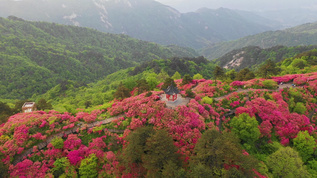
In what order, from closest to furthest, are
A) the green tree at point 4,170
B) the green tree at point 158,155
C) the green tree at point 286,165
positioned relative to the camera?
the green tree at point 158,155, the green tree at point 4,170, the green tree at point 286,165

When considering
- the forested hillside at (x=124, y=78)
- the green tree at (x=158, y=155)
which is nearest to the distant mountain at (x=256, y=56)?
the forested hillside at (x=124, y=78)

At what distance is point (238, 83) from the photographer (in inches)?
1740

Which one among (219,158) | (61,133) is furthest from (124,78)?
(219,158)

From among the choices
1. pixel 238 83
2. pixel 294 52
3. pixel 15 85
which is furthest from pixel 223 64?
pixel 15 85

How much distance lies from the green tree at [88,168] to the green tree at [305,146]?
3534 centimetres

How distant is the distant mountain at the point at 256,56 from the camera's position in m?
142

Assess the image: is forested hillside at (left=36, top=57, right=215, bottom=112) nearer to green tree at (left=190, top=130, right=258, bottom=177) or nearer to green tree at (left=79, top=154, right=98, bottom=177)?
green tree at (left=79, top=154, right=98, bottom=177)

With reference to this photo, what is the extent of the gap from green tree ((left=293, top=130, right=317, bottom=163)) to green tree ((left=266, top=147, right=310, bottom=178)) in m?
4.94

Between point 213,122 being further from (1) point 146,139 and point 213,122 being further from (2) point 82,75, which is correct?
(2) point 82,75

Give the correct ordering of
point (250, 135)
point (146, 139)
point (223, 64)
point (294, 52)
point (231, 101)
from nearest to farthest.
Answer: point (146, 139)
point (250, 135)
point (231, 101)
point (294, 52)
point (223, 64)

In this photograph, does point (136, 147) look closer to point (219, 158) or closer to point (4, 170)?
point (219, 158)

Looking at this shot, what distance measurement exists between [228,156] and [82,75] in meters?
152

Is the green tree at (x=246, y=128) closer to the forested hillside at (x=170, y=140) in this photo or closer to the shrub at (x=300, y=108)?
the forested hillside at (x=170, y=140)

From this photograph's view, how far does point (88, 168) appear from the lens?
20781 millimetres
